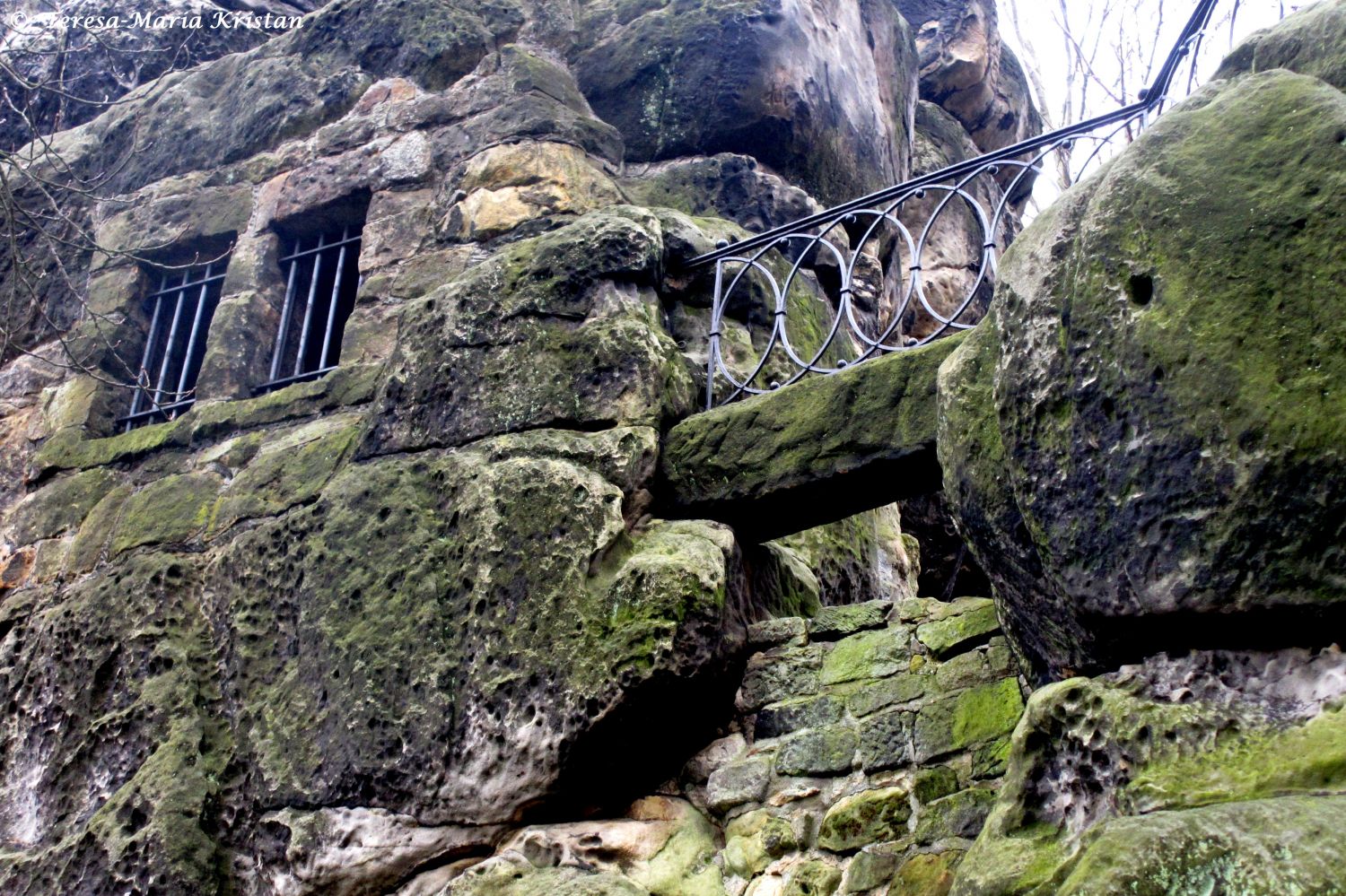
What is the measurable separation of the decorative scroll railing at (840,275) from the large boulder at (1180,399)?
656mm

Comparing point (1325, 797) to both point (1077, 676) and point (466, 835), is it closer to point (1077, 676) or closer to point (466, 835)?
point (1077, 676)

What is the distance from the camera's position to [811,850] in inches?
109

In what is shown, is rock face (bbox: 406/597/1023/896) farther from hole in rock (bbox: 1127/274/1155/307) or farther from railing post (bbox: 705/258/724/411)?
hole in rock (bbox: 1127/274/1155/307)

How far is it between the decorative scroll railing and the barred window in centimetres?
203

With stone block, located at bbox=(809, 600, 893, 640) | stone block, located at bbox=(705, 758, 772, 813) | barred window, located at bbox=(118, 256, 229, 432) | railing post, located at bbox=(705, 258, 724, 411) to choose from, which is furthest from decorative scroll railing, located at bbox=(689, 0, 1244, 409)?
barred window, located at bbox=(118, 256, 229, 432)

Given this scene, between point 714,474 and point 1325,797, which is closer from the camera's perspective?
point 1325,797

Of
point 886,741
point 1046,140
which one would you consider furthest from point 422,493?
point 1046,140

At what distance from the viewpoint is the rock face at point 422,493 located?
9.71ft

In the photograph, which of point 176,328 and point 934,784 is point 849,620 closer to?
point 934,784

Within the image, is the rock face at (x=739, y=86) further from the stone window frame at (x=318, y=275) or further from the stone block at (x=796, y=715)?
the stone block at (x=796, y=715)

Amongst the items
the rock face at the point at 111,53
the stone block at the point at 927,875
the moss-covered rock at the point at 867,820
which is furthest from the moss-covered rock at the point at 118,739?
the rock face at the point at 111,53

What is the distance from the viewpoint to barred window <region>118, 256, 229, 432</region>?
15.9 ft

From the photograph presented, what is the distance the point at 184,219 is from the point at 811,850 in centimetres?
355

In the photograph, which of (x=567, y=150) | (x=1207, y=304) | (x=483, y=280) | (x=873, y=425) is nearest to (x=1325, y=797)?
(x=1207, y=304)
